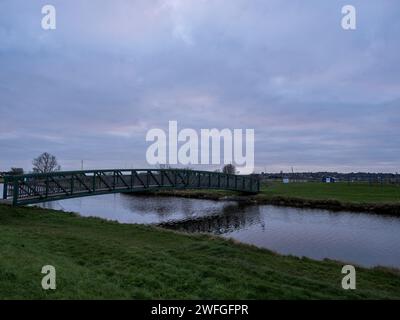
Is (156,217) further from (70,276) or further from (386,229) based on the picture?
(70,276)

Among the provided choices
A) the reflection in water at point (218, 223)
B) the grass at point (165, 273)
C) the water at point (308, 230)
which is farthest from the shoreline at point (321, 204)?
the grass at point (165, 273)

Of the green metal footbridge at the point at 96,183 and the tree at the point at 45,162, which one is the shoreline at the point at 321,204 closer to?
the green metal footbridge at the point at 96,183

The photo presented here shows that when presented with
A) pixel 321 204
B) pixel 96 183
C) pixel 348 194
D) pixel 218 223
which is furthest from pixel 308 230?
pixel 348 194

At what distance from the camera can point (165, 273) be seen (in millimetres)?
9953

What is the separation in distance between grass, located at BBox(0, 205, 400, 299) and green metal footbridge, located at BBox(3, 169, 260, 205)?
37.1 ft

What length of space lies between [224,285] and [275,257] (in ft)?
22.1

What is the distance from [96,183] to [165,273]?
28004 millimetres

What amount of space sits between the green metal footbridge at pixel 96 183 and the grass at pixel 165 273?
11.3m

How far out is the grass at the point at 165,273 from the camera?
803 cm

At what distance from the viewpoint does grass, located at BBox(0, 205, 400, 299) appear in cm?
803
